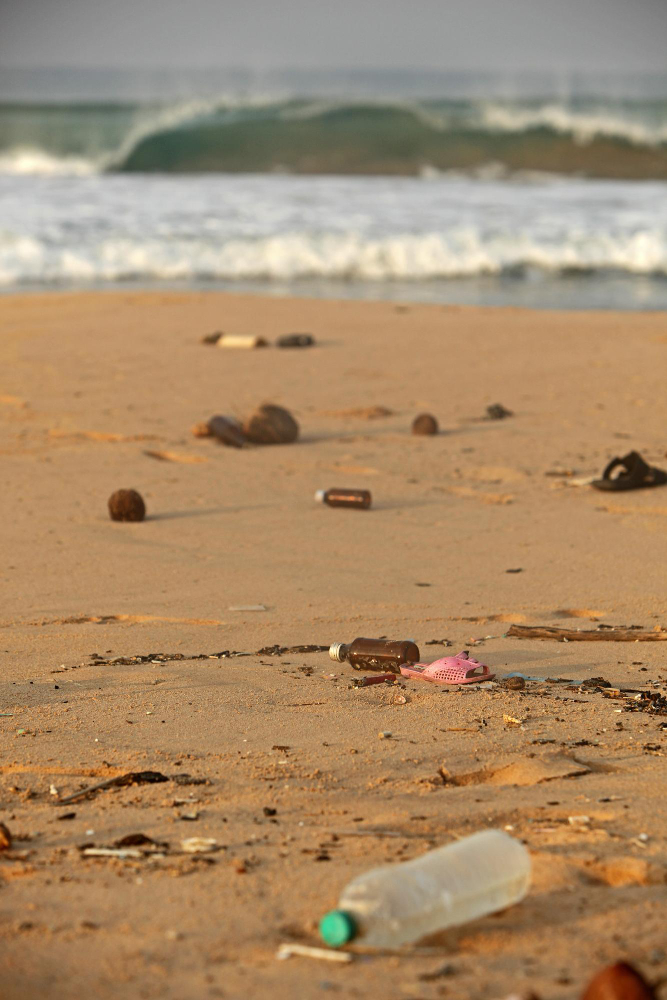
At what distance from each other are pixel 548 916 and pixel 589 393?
21.7 feet

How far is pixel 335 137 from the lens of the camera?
119 feet

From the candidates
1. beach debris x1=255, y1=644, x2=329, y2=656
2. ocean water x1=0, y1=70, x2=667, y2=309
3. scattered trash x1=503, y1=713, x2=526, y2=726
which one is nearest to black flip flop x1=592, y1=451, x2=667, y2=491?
beach debris x1=255, y1=644, x2=329, y2=656

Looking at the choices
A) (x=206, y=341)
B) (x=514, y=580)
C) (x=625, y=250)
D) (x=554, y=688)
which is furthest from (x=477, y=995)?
(x=625, y=250)

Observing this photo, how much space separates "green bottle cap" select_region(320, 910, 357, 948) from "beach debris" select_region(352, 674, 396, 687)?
1.51 meters

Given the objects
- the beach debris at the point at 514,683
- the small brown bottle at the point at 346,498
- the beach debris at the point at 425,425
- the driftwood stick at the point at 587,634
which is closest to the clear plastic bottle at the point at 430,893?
the beach debris at the point at 514,683

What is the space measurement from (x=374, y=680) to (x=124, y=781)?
0.96 meters

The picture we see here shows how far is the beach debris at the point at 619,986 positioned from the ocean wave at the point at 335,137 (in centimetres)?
3172

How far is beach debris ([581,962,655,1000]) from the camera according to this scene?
163 centimetres

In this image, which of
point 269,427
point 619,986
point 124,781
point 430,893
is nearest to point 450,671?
point 124,781

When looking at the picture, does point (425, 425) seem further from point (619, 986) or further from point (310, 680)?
point (619, 986)

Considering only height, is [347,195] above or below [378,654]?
above

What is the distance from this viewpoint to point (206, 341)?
1003 cm

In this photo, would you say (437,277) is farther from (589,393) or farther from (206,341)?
(589,393)

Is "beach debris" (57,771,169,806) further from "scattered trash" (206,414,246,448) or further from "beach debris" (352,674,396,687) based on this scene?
"scattered trash" (206,414,246,448)
